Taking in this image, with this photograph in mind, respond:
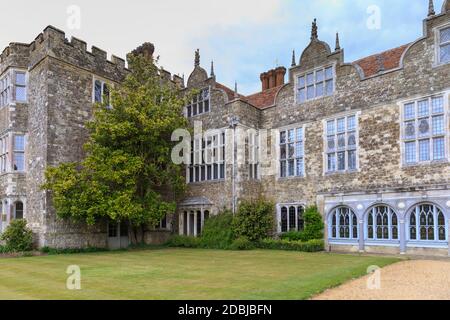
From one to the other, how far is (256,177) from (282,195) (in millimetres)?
1988

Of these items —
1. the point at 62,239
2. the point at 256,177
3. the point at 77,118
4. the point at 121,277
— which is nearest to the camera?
the point at 121,277

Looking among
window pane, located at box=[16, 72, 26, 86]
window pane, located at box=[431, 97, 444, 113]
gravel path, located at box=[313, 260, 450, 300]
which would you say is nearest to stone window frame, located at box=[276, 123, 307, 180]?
window pane, located at box=[431, 97, 444, 113]

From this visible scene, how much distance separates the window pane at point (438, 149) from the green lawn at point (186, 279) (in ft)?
16.6

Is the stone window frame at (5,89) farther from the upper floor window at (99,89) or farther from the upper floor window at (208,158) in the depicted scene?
the upper floor window at (208,158)

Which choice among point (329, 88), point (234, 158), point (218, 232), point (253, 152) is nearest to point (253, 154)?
point (253, 152)

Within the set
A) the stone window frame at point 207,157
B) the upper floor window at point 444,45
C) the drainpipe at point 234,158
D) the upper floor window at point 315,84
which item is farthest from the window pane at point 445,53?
the stone window frame at point 207,157

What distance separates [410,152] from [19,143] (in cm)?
1934

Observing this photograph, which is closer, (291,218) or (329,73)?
(329,73)

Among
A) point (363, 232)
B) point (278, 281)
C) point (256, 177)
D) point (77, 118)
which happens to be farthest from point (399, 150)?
point (77, 118)

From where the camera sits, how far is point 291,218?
785 inches

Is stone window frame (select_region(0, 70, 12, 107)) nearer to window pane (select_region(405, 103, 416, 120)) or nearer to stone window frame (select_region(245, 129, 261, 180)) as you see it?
stone window frame (select_region(245, 129, 261, 180))

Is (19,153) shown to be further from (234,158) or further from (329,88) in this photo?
(329,88)

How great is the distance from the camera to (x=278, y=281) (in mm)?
9109

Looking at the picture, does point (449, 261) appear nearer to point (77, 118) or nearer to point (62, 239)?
point (62, 239)
